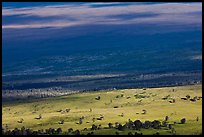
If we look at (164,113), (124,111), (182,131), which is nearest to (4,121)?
(124,111)

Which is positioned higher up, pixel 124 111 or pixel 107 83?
pixel 107 83

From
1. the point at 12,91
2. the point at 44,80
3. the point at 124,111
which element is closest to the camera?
the point at 124,111

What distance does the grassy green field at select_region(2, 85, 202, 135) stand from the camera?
75750mm

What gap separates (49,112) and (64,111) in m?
3.64

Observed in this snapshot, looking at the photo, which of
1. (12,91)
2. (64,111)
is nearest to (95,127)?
(64,111)

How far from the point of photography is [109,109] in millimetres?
94062

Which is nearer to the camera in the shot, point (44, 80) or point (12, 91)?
point (12, 91)

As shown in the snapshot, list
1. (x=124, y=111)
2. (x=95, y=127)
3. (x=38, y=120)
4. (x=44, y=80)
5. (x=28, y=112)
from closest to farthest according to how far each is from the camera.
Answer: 1. (x=95, y=127)
2. (x=38, y=120)
3. (x=124, y=111)
4. (x=28, y=112)
5. (x=44, y=80)

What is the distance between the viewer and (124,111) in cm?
8938

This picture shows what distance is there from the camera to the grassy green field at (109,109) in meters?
75.8

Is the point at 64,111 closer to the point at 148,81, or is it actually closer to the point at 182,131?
the point at 182,131

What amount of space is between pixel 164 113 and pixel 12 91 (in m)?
81.5

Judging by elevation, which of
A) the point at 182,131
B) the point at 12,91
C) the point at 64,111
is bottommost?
the point at 182,131

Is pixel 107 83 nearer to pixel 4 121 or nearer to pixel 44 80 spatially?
pixel 44 80
